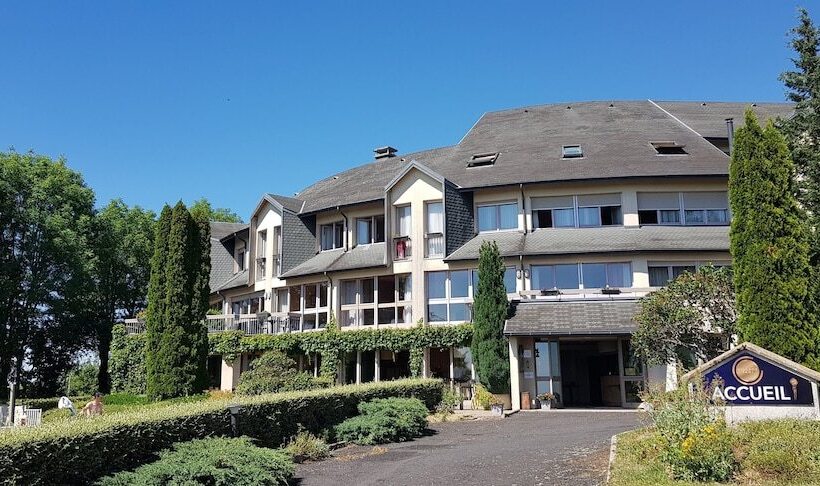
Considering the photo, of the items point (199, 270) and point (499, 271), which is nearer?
point (499, 271)

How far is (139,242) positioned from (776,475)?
4704 centimetres

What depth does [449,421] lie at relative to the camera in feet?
67.8

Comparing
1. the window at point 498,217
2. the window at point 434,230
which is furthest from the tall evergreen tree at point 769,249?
the window at point 434,230

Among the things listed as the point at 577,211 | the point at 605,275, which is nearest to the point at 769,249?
the point at 605,275

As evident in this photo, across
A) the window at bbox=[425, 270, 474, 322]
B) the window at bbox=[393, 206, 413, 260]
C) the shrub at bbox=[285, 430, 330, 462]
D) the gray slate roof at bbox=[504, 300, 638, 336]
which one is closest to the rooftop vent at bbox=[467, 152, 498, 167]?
the window at bbox=[393, 206, 413, 260]

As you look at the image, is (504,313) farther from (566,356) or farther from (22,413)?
(22,413)

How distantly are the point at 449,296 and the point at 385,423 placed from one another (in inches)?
503

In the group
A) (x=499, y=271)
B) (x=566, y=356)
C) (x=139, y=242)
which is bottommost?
(x=566, y=356)

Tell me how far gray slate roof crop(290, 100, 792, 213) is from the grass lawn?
17.4 meters

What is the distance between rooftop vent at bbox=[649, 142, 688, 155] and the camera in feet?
97.1

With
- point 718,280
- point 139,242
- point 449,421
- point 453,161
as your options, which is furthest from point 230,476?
point 139,242

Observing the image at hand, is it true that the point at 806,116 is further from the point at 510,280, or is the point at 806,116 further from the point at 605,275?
the point at 510,280

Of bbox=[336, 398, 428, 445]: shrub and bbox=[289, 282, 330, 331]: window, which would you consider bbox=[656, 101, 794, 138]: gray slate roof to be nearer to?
bbox=[289, 282, 330, 331]: window

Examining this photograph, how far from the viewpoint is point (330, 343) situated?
96.7 feet
